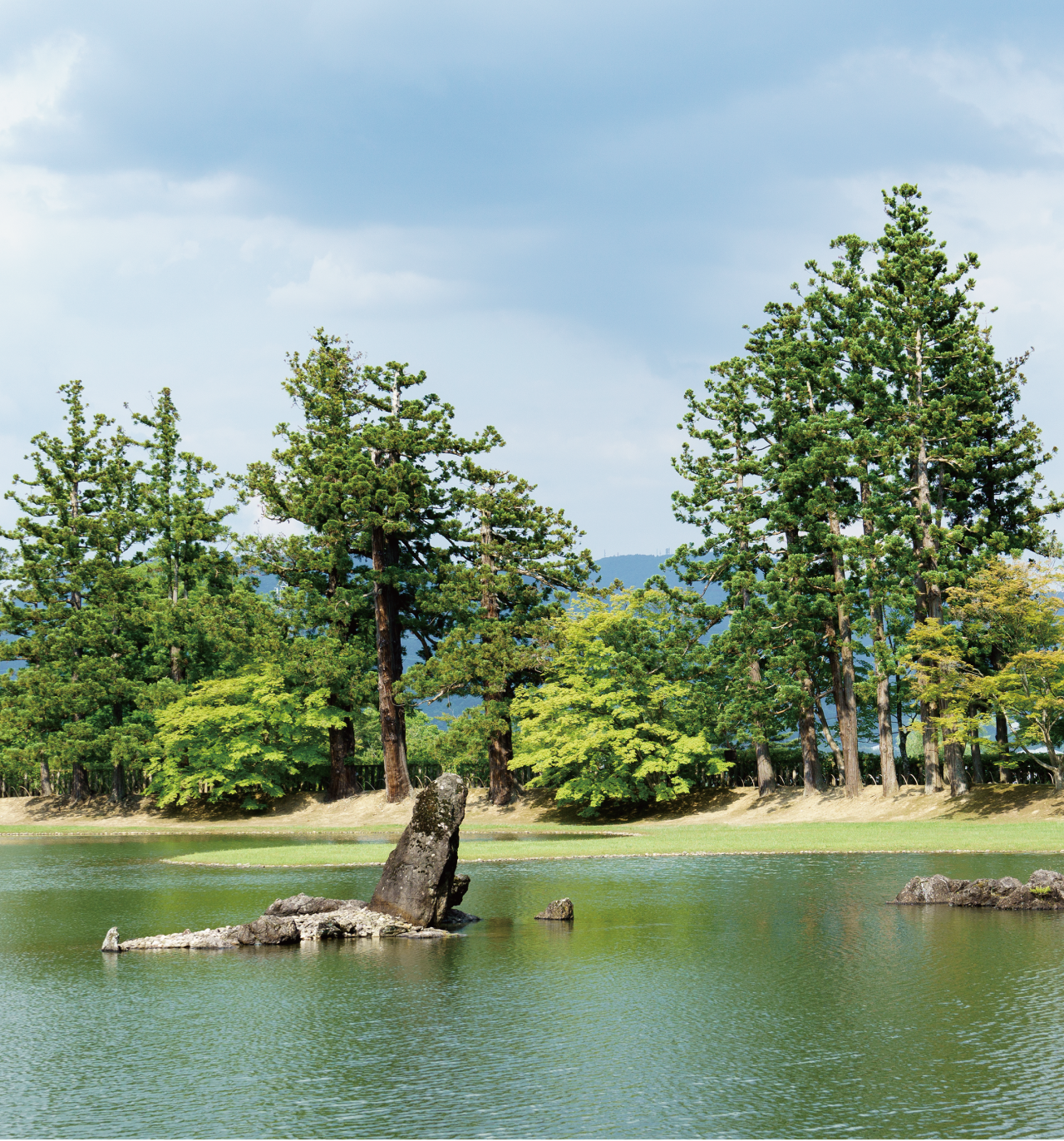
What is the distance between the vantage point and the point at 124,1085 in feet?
30.0

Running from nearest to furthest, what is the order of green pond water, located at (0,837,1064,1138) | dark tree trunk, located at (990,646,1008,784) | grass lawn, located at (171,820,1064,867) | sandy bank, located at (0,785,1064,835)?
1. green pond water, located at (0,837,1064,1138)
2. grass lawn, located at (171,820,1064,867)
3. sandy bank, located at (0,785,1064,835)
4. dark tree trunk, located at (990,646,1008,784)

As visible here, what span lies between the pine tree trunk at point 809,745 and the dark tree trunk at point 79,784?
132 feet

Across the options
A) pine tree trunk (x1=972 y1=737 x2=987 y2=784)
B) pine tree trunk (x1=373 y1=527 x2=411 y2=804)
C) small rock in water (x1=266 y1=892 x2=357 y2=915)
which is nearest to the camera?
small rock in water (x1=266 y1=892 x2=357 y2=915)

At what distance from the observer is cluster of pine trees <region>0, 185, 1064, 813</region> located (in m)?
45.0

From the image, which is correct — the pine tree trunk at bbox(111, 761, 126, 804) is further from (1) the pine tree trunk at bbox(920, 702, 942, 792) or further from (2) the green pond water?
(2) the green pond water

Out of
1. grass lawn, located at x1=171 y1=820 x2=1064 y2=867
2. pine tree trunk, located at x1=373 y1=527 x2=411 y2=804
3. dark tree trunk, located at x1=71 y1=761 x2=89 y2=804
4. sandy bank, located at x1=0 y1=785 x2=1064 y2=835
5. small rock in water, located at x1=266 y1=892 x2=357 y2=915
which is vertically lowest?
sandy bank, located at x1=0 y1=785 x2=1064 y2=835

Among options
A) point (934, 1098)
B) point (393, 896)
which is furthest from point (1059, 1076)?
point (393, 896)

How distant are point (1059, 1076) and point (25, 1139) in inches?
304

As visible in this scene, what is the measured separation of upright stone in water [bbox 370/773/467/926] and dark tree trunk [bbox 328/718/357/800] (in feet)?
137

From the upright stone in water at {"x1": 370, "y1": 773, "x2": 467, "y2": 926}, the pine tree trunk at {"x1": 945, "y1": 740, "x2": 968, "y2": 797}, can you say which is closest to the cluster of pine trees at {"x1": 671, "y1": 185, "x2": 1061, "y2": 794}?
the pine tree trunk at {"x1": 945, "y1": 740, "x2": 968, "y2": 797}

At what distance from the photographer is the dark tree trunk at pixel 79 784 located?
213ft

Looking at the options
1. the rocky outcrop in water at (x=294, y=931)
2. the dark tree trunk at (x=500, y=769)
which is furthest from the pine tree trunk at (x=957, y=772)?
the rocky outcrop in water at (x=294, y=931)

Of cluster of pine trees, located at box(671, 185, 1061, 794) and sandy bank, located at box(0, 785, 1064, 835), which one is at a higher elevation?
cluster of pine trees, located at box(671, 185, 1061, 794)

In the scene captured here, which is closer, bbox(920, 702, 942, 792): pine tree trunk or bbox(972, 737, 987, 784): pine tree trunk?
bbox(920, 702, 942, 792): pine tree trunk
